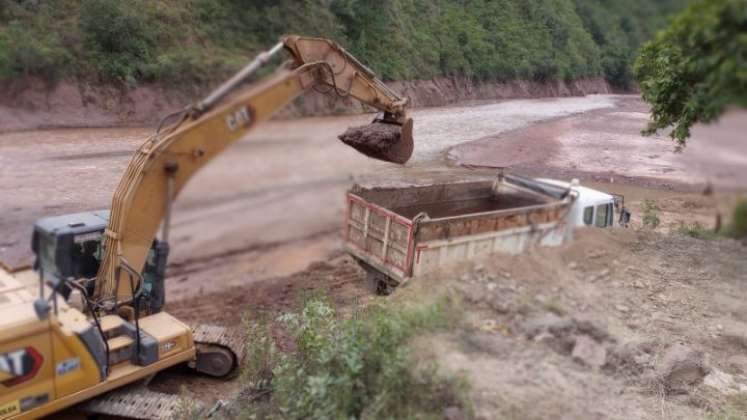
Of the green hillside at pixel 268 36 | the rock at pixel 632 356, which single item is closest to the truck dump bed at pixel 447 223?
the rock at pixel 632 356

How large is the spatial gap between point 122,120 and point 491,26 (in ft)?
36.2

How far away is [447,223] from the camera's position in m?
7.20

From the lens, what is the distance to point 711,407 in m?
5.91

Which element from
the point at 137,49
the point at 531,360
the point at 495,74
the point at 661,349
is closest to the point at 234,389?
the point at 531,360

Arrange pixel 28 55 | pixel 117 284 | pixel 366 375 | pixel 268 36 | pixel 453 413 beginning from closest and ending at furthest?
1. pixel 453 413
2. pixel 366 375
3. pixel 117 284
4. pixel 268 36
5. pixel 28 55

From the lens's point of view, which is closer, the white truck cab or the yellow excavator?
the yellow excavator

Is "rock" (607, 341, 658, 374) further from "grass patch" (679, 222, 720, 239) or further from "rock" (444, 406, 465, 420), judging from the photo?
"grass patch" (679, 222, 720, 239)

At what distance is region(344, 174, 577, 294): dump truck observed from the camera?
5266 millimetres

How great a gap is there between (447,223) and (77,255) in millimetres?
4038

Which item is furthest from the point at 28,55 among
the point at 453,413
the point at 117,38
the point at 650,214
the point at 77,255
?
the point at 453,413

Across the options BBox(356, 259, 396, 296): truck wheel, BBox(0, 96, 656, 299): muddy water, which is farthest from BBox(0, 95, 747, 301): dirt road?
BBox(356, 259, 396, 296): truck wheel

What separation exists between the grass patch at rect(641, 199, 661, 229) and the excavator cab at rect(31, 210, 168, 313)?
889 cm

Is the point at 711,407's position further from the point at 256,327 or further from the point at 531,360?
the point at 256,327

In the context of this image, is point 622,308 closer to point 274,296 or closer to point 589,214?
point 589,214
